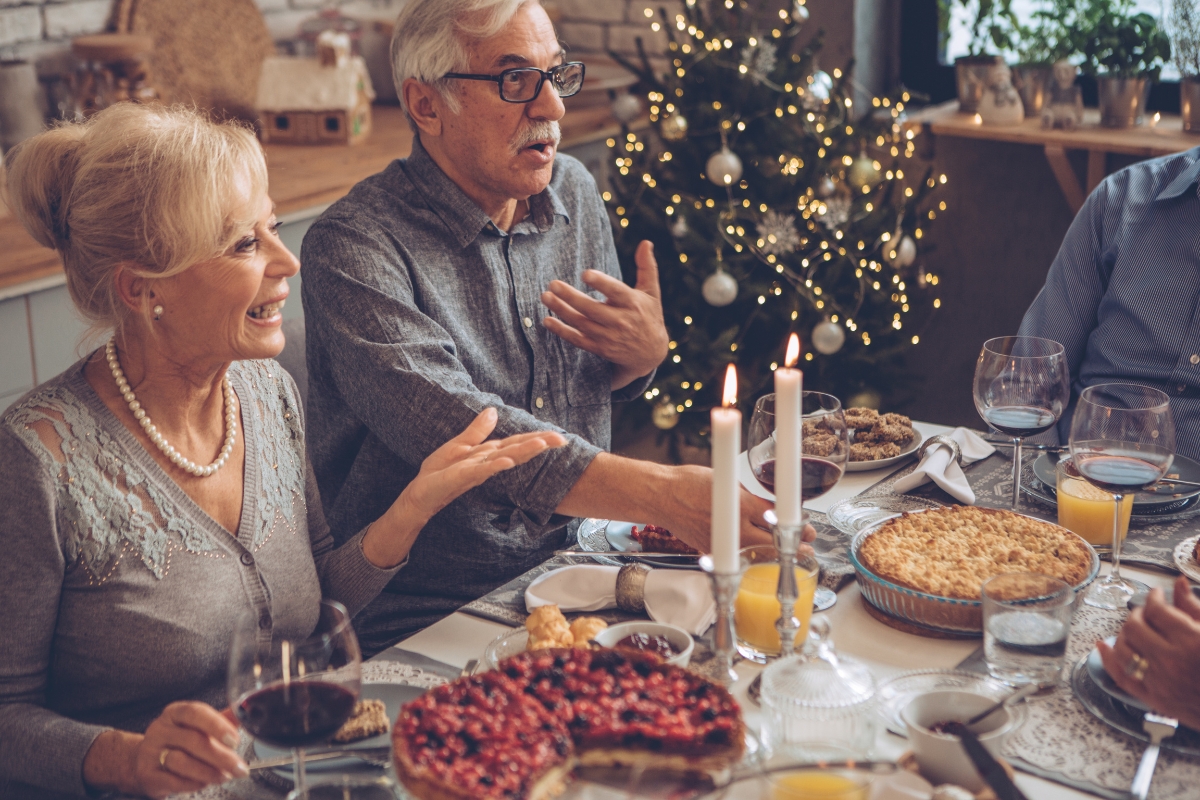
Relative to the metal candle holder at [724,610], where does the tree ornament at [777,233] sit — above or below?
above

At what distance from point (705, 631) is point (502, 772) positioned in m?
0.46

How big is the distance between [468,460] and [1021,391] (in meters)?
0.75

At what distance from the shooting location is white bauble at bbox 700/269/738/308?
305cm

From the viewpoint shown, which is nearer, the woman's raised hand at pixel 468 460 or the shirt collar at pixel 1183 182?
the woman's raised hand at pixel 468 460

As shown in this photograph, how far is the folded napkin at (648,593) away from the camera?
1.37 m

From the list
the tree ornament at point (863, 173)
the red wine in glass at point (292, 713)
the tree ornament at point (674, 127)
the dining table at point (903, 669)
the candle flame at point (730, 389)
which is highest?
the tree ornament at point (674, 127)

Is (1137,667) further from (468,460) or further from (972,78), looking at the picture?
(972,78)

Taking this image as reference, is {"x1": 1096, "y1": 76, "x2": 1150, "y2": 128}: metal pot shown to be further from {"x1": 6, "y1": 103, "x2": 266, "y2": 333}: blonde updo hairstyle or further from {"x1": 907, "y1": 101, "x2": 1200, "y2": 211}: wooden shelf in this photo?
{"x1": 6, "y1": 103, "x2": 266, "y2": 333}: blonde updo hairstyle

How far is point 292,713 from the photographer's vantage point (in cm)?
100

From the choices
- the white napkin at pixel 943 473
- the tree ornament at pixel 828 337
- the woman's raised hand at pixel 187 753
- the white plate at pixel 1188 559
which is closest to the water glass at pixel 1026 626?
the white plate at pixel 1188 559

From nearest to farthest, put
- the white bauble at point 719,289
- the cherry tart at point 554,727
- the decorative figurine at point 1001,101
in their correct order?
the cherry tart at point 554,727
the white bauble at point 719,289
the decorative figurine at point 1001,101

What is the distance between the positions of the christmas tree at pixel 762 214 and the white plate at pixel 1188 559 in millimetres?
1602

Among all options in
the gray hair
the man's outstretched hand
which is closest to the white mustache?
the gray hair

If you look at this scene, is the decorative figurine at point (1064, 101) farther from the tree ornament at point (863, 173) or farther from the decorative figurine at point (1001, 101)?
the tree ornament at point (863, 173)
